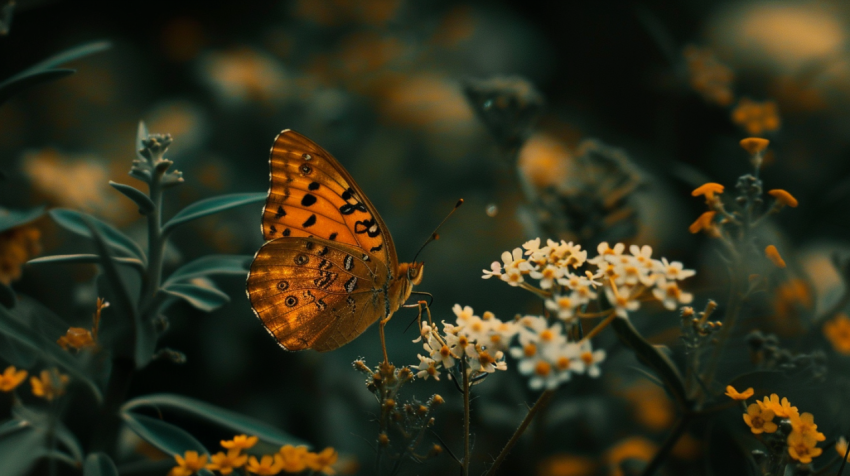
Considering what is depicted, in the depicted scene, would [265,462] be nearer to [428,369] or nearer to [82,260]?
[428,369]

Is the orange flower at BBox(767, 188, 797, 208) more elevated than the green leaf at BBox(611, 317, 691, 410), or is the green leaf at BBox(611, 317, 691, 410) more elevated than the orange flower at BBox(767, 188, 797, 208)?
the orange flower at BBox(767, 188, 797, 208)

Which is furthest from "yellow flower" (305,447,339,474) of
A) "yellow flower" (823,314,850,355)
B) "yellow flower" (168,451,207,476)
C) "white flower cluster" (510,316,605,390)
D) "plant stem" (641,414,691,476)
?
"yellow flower" (823,314,850,355)

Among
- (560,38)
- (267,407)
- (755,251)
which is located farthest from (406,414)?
(560,38)

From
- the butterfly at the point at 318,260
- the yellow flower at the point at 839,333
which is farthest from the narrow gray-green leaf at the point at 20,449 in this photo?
the yellow flower at the point at 839,333

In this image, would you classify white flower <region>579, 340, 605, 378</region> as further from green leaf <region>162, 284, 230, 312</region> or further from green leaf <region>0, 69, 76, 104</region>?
green leaf <region>0, 69, 76, 104</region>

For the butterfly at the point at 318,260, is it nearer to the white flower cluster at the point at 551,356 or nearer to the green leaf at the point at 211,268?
the green leaf at the point at 211,268

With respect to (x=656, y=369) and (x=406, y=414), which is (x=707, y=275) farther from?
(x=406, y=414)

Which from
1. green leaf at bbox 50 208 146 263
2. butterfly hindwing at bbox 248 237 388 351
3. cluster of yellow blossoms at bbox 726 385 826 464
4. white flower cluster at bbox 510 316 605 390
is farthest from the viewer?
butterfly hindwing at bbox 248 237 388 351
